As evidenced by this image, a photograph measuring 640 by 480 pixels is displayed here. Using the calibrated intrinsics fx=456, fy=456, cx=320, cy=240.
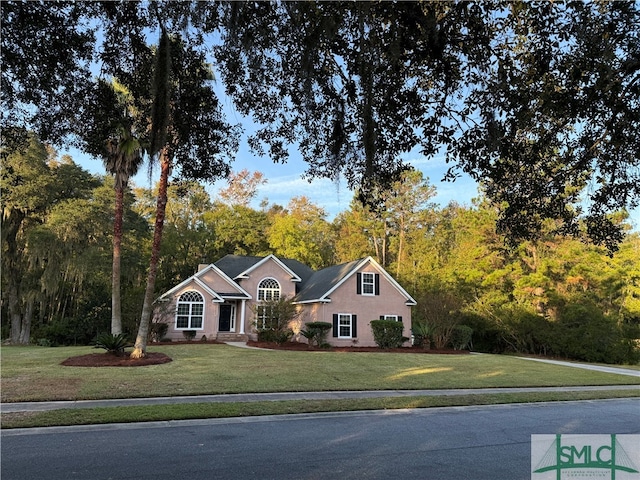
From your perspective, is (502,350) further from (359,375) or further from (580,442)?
(580,442)

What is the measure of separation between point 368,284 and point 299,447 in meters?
20.9

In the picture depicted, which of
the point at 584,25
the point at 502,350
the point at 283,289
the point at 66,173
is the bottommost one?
the point at 502,350

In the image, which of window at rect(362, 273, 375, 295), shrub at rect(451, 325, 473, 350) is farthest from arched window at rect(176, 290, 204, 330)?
shrub at rect(451, 325, 473, 350)

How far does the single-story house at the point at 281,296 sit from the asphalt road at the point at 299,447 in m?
17.2

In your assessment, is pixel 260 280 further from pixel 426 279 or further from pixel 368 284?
pixel 426 279

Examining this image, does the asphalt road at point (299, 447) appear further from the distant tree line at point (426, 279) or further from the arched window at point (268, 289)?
the arched window at point (268, 289)

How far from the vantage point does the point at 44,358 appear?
15.9 m

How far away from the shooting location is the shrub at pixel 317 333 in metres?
23.8

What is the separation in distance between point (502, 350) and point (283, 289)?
14494mm

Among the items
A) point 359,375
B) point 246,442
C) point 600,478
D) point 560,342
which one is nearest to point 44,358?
point 359,375

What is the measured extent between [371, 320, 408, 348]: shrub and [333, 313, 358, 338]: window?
122cm

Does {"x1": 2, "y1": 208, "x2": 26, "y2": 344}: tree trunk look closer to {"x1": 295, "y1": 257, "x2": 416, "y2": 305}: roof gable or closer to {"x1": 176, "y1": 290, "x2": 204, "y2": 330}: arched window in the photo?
{"x1": 176, "y1": 290, "x2": 204, "y2": 330}: arched window

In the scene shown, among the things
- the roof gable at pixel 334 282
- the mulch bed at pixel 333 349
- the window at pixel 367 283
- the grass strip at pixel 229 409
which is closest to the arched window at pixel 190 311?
the mulch bed at pixel 333 349

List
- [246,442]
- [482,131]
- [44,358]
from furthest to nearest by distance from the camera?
1. [44,358]
2. [246,442]
3. [482,131]
